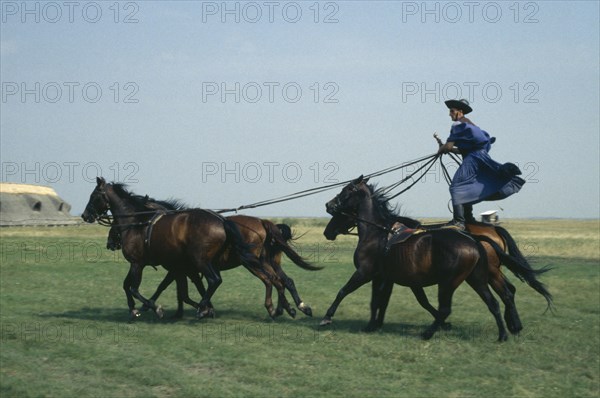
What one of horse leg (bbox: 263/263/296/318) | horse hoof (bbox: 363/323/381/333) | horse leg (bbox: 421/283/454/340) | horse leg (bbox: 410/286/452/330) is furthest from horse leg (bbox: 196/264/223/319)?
horse leg (bbox: 421/283/454/340)

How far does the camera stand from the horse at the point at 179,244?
1320cm

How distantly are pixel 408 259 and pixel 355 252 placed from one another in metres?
1.18

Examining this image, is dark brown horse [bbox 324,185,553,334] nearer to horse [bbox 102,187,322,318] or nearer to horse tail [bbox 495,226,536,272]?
horse tail [bbox 495,226,536,272]

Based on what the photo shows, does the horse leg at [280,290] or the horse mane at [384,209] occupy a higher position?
the horse mane at [384,209]

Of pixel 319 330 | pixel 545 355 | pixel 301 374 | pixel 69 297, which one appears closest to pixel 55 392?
pixel 301 374

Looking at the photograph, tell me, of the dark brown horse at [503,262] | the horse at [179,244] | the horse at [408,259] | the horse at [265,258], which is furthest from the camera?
the horse at [265,258]

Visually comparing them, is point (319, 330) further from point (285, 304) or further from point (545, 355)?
point (545, 355)

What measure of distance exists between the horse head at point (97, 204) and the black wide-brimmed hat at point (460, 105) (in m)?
7.59

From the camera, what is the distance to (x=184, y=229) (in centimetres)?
1339

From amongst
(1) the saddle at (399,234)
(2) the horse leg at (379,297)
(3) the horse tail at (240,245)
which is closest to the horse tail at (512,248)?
(1) the saddle at (399,234)

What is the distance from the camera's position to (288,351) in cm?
1061

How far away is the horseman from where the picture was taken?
1218cm

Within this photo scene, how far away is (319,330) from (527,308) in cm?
610

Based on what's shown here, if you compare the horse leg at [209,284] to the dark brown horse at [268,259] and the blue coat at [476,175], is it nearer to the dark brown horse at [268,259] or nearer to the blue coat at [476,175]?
the dark brown horse at [268,259]
